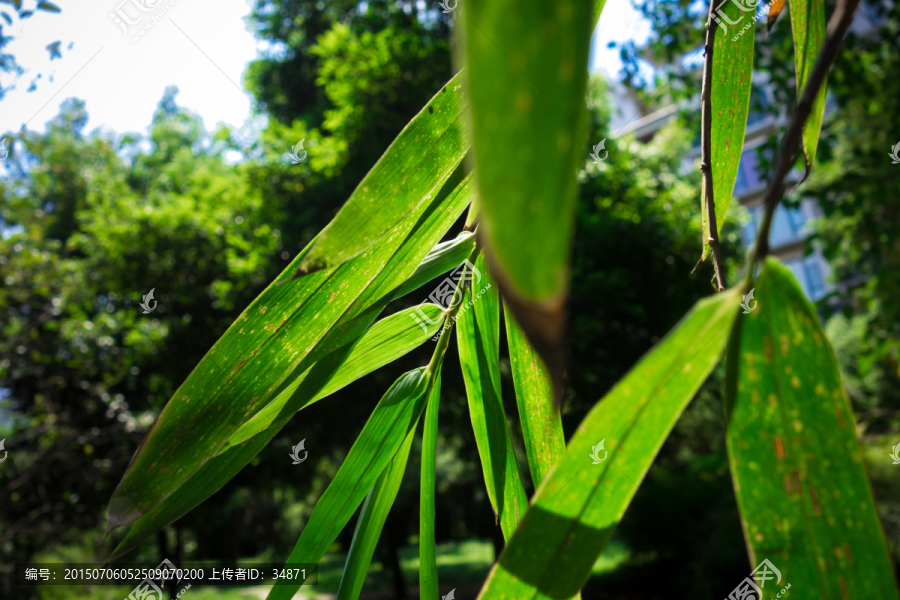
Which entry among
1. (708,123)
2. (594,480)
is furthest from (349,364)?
(708,123)

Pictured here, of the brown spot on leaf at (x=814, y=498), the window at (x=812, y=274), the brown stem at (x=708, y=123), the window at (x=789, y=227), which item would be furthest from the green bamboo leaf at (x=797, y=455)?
the window at (x=789, y=227)

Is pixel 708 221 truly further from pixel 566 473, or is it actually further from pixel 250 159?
pixel 250 159

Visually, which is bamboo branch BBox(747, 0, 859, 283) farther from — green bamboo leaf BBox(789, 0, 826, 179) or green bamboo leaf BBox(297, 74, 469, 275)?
green bamboo leaf BBox(789, 0, 826, 179)

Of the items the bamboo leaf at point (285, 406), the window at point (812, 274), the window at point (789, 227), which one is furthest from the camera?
the window at point (789, 227)

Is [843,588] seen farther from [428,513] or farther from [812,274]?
[812,274]

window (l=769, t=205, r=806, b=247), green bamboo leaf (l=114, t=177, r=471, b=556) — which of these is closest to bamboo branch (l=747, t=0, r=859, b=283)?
green bamboo leaf (l=114, t=177, r=471, b=556)

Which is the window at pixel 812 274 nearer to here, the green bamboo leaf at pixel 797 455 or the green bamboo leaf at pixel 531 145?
the green bamboo leaf at pixel 797 455
